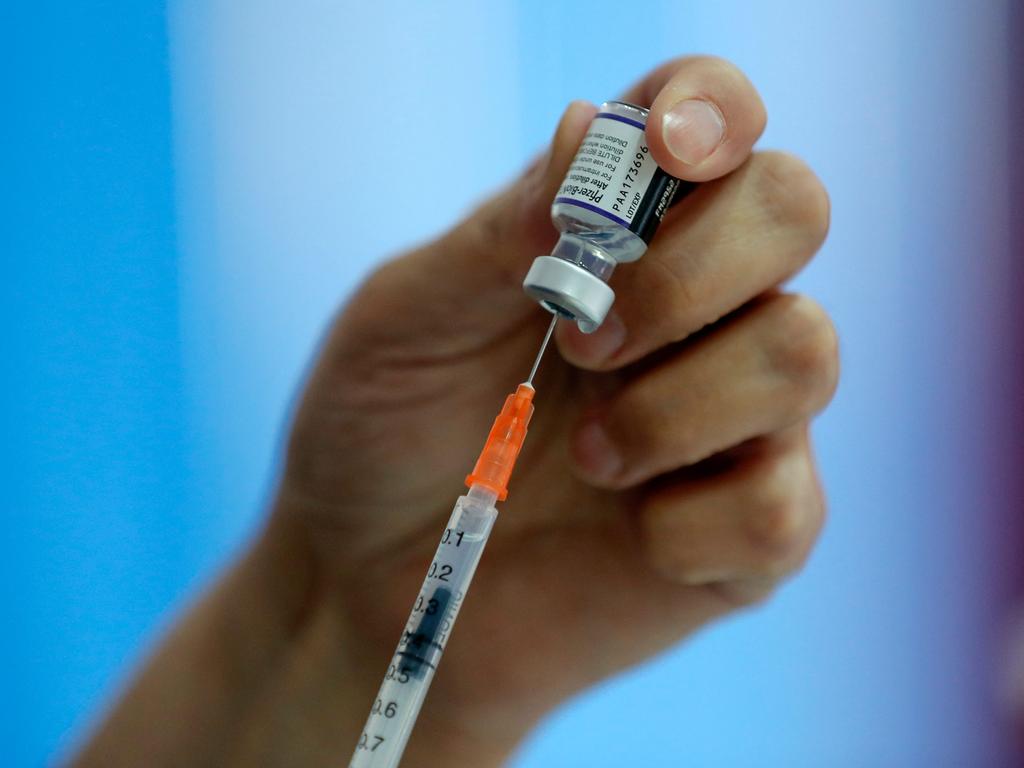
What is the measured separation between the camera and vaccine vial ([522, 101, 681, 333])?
782 millimetres

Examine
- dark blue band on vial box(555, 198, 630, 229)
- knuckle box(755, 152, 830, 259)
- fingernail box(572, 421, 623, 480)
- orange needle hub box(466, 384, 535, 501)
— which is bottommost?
orange needle hub box(466, 384, 535, 501)

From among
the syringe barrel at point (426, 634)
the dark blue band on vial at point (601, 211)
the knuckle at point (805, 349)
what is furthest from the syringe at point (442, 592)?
the knuckle at point (805, 349)

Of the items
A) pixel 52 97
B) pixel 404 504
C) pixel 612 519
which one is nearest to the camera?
pixel 612 519

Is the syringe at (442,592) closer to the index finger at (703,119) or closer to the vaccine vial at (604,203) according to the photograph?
the vaccine vial at (604,203)

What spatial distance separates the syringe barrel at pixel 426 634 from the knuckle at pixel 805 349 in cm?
35

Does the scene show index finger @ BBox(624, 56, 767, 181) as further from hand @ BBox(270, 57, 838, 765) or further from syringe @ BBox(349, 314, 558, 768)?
syringe @ BBox(349, 314, 558, 768)

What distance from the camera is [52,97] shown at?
4.72ft

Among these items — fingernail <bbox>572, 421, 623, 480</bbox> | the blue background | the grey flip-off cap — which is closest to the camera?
the grey flip-off cap

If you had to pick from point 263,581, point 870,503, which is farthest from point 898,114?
point 263,581

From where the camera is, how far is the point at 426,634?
86 cm

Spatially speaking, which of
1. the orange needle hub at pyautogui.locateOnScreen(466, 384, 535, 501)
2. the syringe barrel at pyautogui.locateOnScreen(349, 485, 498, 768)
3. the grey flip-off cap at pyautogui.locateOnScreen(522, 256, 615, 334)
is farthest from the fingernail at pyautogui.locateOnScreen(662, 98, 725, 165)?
the syringe barrel at pyautogui.locateOnScreen(349, 485, 498, 768)

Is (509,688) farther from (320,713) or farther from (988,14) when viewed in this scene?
(988,14)

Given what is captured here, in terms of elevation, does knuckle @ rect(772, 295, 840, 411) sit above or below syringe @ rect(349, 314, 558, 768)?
above

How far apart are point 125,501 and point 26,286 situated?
41 centimetres
